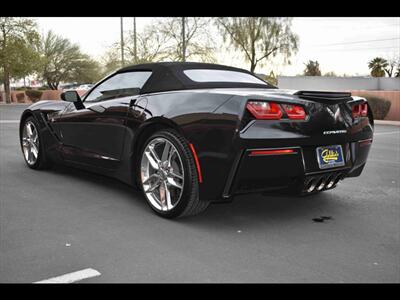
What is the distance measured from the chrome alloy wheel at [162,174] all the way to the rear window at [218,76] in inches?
30.3

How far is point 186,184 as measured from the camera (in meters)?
3.67

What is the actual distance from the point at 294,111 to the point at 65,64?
5599 centimetres

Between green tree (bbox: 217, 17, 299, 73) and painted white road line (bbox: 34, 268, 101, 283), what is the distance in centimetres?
3868

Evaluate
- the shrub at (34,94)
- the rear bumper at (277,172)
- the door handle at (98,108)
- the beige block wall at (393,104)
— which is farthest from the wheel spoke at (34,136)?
the shrub at (34,94)

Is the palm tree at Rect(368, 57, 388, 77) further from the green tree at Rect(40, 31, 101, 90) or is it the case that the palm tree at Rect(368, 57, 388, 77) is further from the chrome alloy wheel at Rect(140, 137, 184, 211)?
the chrome alloy wheel at Rect(140, 137, 184, 211)

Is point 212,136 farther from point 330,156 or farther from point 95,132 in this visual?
point 95,132

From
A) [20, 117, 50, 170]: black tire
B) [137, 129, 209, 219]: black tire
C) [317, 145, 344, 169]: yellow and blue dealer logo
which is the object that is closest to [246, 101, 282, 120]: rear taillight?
[317, 145, 344, 169]: yellow and blue dealer logo

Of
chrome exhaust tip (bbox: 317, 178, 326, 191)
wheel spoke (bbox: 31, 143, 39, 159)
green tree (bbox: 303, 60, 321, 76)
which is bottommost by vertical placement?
chrome exhaust tip (bbox: 317, 178, 326, 191)

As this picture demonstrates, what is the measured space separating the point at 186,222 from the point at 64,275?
1323 millimetres

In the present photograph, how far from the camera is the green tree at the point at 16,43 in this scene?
37906 mm

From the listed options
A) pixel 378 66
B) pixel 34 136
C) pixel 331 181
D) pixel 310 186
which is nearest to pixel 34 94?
pixel 34 136

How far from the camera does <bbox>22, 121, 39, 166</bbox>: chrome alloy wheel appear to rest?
5.91m
